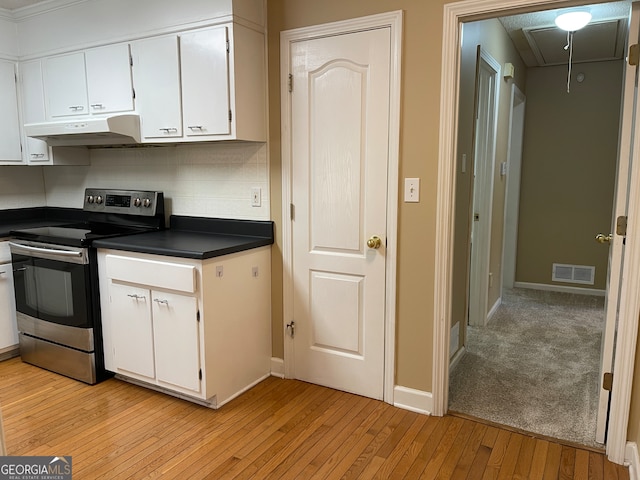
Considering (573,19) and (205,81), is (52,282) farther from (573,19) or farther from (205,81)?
(573,19)

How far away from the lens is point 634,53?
2.00 meters

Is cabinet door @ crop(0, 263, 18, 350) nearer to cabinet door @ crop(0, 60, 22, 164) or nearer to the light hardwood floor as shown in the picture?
the light hardwood floor

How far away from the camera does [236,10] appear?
2506 mm

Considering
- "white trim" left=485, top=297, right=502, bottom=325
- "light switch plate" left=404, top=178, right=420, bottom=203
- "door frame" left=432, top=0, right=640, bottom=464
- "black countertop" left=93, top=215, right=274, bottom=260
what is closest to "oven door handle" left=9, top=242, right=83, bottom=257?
"black countertop" left=93, top=215, right=274, bottom=260

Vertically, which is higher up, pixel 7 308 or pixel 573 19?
pixel 573 19

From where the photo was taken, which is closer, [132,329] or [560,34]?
[132,329]

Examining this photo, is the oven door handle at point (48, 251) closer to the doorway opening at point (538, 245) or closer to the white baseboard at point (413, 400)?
the white baseboard at point (413, 400)

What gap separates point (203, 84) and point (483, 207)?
2.40 m

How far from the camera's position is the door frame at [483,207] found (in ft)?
12.2

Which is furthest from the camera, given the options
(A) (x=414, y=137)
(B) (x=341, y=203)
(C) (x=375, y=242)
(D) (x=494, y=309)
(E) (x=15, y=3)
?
(D) (x=494, y=309)

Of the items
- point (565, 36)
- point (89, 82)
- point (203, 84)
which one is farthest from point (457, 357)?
point (89, 82)

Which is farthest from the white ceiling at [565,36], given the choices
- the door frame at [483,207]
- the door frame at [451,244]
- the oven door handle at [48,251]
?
the oven door handle at [48,251]

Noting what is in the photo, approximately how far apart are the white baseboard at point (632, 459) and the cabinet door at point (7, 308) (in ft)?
12.0

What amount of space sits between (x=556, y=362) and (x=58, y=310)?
3.27 m
